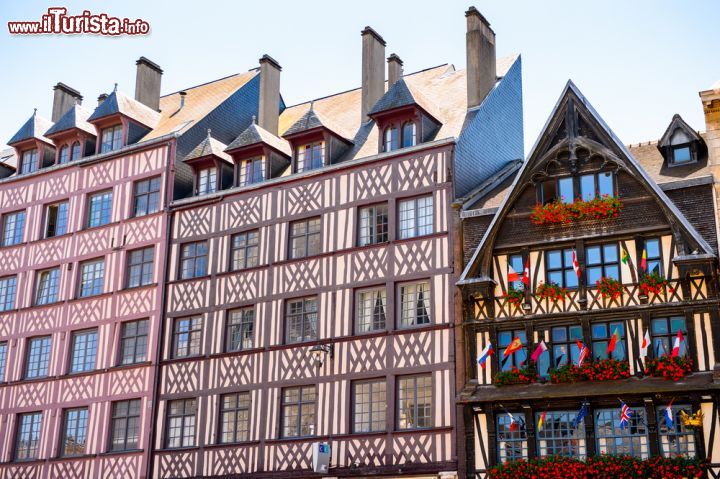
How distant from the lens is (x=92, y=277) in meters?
28.9

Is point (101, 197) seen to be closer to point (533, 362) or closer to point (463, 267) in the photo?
point (463, 267)

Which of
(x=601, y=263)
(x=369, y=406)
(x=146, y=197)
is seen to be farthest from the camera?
(x=146, y=197)

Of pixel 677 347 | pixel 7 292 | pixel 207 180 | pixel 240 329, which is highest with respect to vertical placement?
pixel 207 180

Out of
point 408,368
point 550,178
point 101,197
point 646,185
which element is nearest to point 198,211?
point 101,197

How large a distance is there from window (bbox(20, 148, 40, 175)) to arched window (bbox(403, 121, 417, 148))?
12.1 m

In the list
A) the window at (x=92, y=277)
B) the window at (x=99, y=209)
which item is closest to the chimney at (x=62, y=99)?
the window at (x=99, y=209)

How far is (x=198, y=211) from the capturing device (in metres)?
27.7

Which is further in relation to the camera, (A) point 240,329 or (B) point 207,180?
(B) point 207,180

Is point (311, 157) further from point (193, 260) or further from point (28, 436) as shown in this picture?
point (28, 436)

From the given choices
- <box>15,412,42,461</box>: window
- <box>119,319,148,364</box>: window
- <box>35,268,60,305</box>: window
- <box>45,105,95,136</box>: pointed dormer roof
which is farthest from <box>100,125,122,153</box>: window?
<box>15,412,42,461</box>: window

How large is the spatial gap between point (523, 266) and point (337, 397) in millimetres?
5087

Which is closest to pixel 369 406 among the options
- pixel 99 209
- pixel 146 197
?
pixel 146 197

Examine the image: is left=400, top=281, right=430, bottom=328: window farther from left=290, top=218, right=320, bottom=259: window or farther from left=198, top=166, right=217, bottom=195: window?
left=198, top=166, right=217, bottom=195: window

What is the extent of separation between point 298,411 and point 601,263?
302 inches
